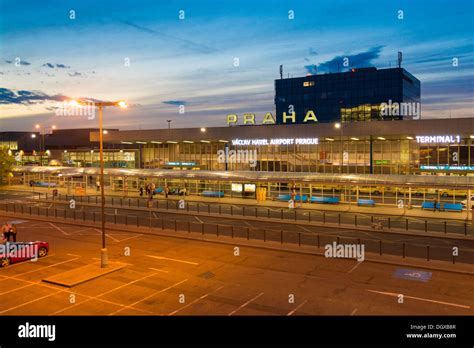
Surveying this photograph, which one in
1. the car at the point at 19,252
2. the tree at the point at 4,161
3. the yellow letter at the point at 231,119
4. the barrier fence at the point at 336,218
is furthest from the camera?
the tree at the point at 4,161

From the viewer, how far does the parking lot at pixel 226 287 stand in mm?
15633

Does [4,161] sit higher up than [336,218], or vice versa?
[4,161]

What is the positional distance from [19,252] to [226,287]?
1190cm

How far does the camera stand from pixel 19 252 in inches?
893

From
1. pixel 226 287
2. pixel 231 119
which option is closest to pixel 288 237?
pixel 226 287

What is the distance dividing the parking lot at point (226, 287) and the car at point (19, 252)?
1.52ft

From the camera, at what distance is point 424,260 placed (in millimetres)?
21594

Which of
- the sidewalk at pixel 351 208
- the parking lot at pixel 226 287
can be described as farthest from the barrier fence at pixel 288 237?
the sidewalk at pixel 351 208

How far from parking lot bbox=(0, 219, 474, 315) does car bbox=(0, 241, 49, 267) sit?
464 mm

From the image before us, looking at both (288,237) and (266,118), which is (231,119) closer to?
(266,118)

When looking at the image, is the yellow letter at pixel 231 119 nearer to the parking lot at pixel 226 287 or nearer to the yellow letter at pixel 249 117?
the yellow letter at pixel 249 117
